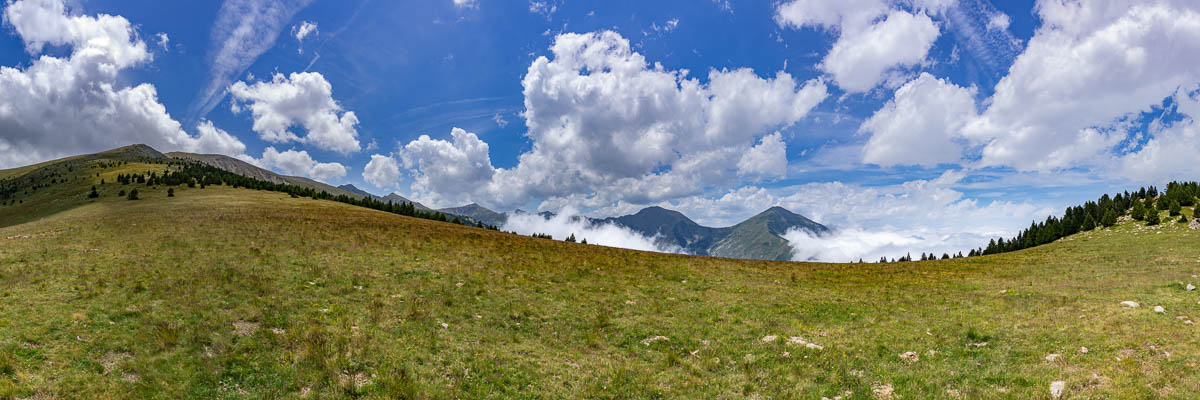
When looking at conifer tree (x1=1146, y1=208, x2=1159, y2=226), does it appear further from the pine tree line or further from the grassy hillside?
the grassy hillside

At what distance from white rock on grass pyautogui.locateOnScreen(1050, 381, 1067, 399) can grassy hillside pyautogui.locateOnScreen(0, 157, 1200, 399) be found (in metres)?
0.15

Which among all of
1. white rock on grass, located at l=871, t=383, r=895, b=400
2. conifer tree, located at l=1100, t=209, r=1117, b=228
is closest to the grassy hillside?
white rock on grass, located at l=871, t=383, r=895, b=400

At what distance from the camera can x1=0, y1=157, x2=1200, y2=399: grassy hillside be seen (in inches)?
479

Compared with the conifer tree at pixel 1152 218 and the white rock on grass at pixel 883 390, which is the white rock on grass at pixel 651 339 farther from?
the conifer tree at pixel 1152 218

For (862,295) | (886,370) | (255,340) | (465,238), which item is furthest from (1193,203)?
(255,340)

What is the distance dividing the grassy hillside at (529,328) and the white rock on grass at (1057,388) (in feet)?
0.49

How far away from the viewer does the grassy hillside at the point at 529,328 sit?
12172 millimetres

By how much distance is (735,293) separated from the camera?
2689 centimetres

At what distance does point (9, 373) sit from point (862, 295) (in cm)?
3592

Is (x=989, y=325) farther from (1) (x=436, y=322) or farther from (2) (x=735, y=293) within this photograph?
(1) (x=436, y=322)

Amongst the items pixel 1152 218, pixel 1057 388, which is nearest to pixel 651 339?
pixel 1057 388

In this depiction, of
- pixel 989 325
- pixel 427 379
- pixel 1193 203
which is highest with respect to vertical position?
pixel 1193 203

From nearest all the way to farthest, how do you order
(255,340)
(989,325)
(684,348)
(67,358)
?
(67,358) < (255,340) < (684,348) < (989,325)

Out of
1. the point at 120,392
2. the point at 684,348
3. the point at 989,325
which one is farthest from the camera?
the point at 989,325
